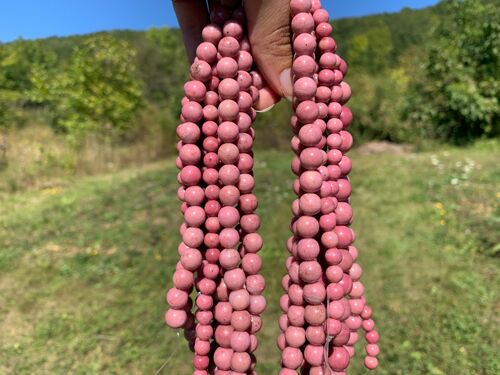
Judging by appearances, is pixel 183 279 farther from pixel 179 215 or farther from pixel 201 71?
pixel 179 215

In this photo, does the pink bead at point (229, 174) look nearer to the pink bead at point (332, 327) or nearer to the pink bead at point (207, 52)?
the pink bead at point (207, 52)

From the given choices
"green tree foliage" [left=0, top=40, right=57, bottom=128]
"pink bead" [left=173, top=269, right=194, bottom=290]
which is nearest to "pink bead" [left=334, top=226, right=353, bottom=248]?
"pink bead" [left=173, top=269, right=194, bottom=290]

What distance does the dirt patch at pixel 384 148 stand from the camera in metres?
8.39

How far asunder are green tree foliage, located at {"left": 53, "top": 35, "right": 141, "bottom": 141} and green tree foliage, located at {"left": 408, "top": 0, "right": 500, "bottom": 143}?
6.37 meters

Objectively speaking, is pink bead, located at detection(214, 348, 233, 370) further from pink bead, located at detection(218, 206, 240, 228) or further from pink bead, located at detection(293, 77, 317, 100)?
pink bead, located at detection(293, 77, 317, 100)

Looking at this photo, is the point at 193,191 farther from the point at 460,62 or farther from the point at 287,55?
the point at 460,62

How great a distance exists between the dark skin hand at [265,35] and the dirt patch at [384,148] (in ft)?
25.8

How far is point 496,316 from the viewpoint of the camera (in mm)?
2723

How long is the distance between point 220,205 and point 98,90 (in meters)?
8.98

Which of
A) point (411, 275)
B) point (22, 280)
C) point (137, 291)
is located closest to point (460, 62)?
point (411, 275)

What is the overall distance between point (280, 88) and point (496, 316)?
2.60m

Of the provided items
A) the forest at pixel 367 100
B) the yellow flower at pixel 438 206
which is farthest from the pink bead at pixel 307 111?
the forest at pixel 367 100

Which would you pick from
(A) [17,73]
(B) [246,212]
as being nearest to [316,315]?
(B) [246,212]

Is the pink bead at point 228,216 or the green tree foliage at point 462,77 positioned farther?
the green tree foliage at point 462,77
